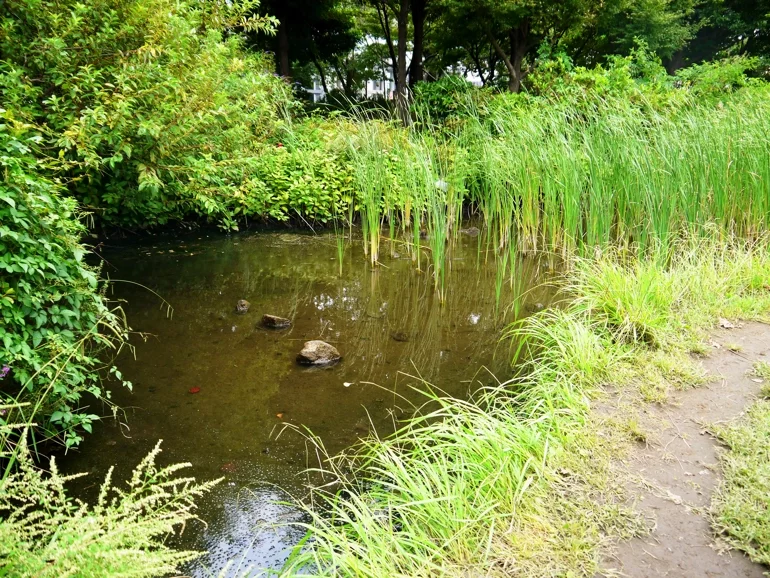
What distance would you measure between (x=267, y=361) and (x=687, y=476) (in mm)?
2512

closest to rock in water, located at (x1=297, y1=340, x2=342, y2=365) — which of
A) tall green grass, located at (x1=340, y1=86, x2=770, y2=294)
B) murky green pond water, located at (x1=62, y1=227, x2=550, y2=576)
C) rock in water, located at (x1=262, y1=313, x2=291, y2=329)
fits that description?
murky green pond water, located at (x1=62, y1=227, x2=550, y2=576)

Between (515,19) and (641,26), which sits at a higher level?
(641,26)

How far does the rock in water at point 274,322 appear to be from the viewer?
4.06 m

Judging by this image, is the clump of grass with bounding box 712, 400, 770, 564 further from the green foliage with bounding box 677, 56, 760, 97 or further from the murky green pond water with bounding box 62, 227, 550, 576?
the green foliage with bounding box 677, 56, 760, 97

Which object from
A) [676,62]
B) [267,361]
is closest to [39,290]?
[267,361]

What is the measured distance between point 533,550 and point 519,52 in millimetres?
14134

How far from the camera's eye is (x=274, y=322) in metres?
4.06

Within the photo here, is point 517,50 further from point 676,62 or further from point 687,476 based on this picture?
point 687,476

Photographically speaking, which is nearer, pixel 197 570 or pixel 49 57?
pixel 197 570

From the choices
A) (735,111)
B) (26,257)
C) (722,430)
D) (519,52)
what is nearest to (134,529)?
(26,257)

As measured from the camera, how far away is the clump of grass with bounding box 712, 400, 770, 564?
1628 millimetres

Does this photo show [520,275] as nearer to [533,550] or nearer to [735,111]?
[735,111]

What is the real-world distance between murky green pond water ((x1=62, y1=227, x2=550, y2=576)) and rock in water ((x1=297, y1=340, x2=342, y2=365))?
0.24 feet

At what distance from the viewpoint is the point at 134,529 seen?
1342mm
